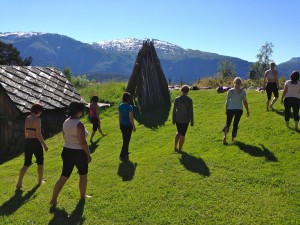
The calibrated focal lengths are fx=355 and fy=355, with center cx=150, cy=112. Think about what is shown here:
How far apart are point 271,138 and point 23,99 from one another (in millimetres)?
10843

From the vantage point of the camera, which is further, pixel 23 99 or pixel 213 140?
pixel 23 99

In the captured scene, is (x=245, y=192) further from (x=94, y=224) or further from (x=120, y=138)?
(x=120, y=138)

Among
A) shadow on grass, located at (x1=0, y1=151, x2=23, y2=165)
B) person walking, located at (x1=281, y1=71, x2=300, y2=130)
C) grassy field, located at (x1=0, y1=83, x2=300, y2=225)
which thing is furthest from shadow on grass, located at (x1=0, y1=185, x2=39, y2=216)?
person walking, located at (x1=281, y1=71, x2=300, y2=130)

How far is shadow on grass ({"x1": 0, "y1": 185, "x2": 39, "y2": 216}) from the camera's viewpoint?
810cm

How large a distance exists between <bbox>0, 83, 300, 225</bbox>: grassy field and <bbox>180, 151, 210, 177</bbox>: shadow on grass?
0.03 m

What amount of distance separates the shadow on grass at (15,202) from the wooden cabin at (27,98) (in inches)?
275

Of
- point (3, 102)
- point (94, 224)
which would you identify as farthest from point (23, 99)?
point (94, 224)

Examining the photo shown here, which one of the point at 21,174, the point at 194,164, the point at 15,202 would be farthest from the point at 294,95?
the point at 15,202

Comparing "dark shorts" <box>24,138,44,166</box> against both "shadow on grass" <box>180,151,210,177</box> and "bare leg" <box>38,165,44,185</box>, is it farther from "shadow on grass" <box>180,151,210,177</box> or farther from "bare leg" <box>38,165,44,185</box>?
"shadow on grass" <box>180,151,210,177</box>

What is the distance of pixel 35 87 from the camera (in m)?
17.6

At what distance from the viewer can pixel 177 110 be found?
1091 cm

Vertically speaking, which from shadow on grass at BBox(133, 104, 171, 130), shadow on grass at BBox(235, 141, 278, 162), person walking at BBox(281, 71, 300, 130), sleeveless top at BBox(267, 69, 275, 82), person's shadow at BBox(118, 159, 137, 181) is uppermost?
sleeveless top at BBox(267, 69, 275, 82)

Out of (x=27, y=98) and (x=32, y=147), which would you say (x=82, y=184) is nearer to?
(x=32, y=147)

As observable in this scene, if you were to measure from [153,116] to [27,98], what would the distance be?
5907 mm
